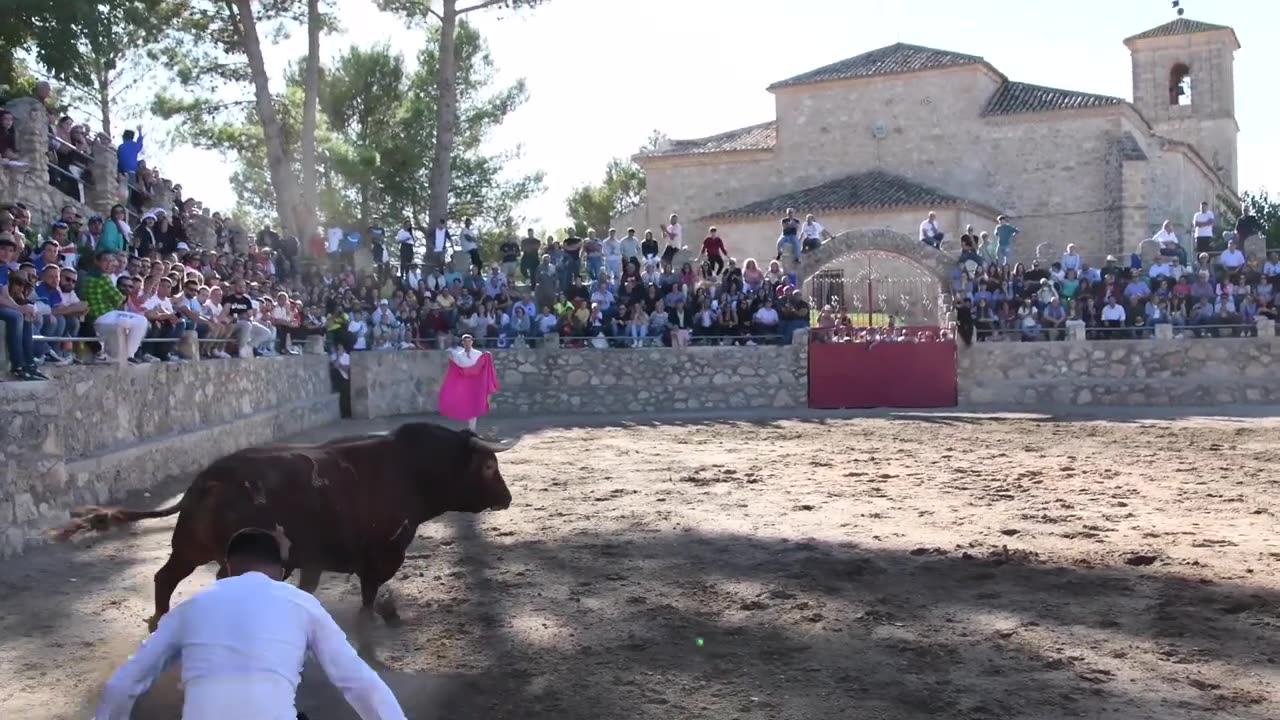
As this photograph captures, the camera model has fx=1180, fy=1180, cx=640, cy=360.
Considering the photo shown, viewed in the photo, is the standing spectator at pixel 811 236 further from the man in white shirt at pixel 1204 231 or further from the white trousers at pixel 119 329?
the white trousers at pixel 119 329

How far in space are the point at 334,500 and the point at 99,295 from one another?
756 centimetres

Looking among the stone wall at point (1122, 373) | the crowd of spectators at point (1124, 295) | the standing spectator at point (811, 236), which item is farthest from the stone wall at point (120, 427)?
the crowd of spectators at point (1124, 295)

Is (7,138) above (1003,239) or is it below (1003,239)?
above

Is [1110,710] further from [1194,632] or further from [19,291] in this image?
[19,291]

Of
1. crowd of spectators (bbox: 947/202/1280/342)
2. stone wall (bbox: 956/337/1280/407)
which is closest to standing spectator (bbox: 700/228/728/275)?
crowd of spectators (bbox: 947/202/1280/342)

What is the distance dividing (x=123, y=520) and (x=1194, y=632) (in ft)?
19.0

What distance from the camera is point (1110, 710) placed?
17.0 feet

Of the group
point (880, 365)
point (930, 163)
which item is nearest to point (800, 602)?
point (880, 365)

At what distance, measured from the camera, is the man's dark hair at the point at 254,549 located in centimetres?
337

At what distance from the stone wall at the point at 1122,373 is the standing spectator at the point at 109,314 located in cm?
1599

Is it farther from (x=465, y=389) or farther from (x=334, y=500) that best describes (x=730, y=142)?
(x=334, y=500)

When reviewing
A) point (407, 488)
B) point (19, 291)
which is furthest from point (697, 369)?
point (407, 488)

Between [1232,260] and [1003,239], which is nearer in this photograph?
[1232,260]

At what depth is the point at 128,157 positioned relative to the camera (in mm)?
20234
